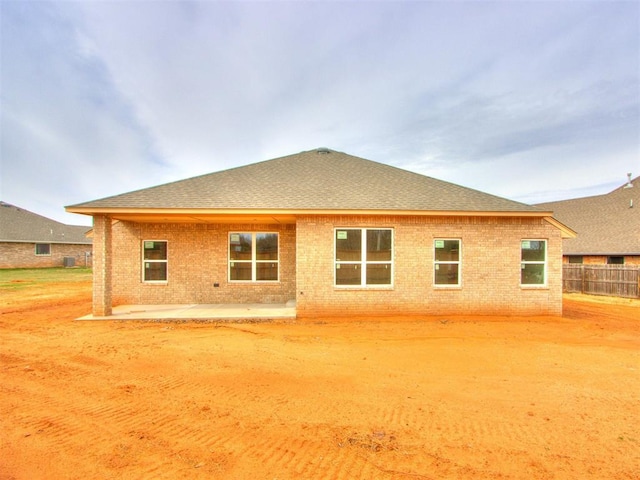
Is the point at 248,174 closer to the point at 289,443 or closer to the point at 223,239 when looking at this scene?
the point at 223,239

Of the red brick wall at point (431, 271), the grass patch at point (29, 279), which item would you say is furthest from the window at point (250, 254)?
the grass patch at point (29, 279)

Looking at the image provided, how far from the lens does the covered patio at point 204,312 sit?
10492 mm

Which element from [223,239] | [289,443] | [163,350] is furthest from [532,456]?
[223,239]

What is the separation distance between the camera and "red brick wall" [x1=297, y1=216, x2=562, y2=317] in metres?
11.0

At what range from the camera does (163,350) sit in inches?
296

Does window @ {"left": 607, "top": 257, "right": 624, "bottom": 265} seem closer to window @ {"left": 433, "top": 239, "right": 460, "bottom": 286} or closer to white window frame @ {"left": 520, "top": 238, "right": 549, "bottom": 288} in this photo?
white window frame @ {"left": 520, "top": 238, "right": 549, "bottom": 288}

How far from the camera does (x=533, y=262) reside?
11.6 metres

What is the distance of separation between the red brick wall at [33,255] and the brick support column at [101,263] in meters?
32.9

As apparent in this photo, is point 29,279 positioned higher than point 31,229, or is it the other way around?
point 31,229

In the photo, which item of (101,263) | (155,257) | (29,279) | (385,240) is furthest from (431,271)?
(29,279)

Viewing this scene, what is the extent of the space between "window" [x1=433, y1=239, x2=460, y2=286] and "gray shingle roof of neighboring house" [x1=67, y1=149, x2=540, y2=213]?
1281 millimetres

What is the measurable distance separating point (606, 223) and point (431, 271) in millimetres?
19186

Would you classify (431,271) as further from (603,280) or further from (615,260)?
(615,260)

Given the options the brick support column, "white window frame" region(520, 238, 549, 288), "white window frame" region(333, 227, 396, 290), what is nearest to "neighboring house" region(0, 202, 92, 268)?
the brick support column
